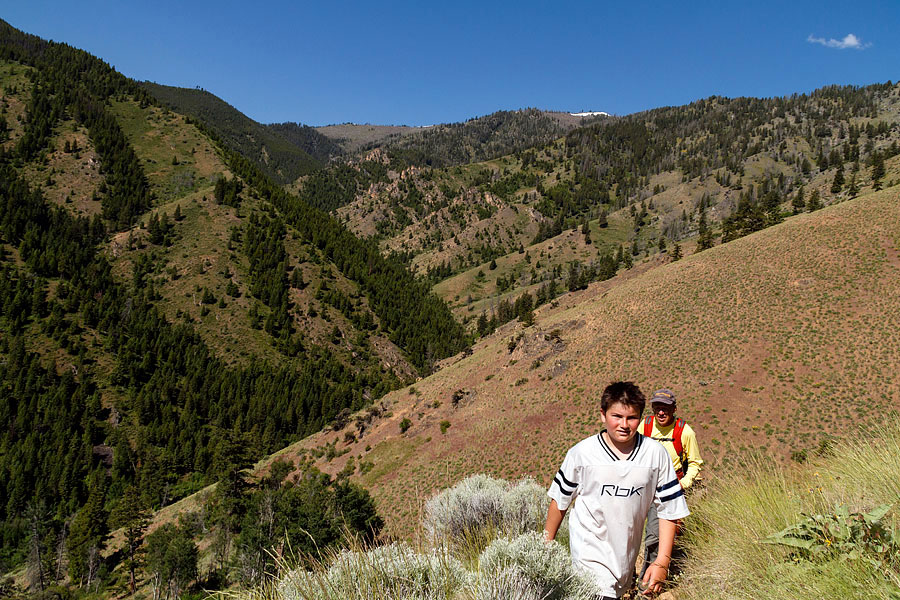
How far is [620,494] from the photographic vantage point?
355 centimetres

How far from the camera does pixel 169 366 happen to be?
89375 mm

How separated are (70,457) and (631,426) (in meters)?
103

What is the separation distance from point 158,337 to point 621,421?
111884 millimetres

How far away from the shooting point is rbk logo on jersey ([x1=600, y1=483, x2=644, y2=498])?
139 inches

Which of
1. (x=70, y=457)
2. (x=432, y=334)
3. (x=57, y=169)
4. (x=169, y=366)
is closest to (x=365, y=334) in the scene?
(x=432, y=334)

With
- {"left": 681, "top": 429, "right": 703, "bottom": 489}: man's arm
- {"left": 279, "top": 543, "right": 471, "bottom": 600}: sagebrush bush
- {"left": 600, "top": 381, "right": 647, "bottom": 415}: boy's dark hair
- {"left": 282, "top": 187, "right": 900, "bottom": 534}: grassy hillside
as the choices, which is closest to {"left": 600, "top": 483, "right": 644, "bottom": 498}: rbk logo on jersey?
{"left": 600, "top": 381, "right": 647, "bottom": 415}: boy's dark hair

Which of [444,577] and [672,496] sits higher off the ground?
[672,496]

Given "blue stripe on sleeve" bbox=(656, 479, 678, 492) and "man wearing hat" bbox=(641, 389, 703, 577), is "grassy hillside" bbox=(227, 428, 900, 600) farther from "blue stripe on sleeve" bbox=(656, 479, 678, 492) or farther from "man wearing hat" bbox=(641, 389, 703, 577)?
"blue stripe on sleeve" bbox=(656, 479, 678, 492)

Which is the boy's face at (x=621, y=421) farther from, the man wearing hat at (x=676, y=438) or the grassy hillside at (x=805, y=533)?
the man wearing hat at (x=676, y=438)

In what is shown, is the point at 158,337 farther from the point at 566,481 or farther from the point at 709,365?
the point at 566,481

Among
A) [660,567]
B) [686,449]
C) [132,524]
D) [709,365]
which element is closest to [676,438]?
[686,449]

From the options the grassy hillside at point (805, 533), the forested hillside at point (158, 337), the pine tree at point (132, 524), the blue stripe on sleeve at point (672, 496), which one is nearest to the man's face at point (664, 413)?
the grassy hillside at point (805, 533)

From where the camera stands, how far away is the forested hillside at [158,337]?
58.4 metres

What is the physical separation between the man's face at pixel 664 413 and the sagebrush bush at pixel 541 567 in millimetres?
2755
